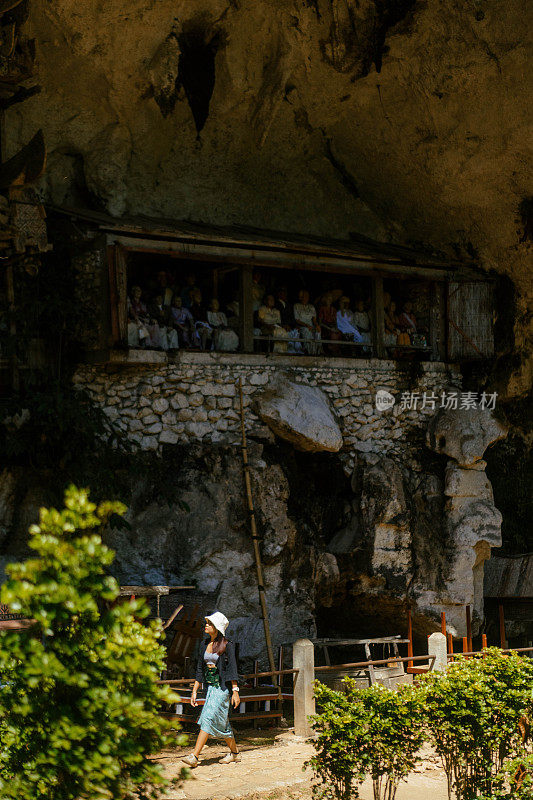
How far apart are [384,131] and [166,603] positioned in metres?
8.03

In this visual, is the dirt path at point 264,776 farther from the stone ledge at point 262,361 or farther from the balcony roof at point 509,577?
the balcony roof at point 509,577

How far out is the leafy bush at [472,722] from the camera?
7.24 metres

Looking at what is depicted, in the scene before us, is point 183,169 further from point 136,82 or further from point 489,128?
point 489,128

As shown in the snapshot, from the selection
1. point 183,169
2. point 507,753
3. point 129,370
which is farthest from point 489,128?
point 507,753

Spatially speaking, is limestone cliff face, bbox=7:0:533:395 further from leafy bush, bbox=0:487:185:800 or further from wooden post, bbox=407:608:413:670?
leafy bush, bbox=0:487:185:800

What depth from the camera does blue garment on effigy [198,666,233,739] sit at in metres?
8.74

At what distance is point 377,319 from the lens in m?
14.5

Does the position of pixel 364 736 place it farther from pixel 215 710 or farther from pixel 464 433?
pixel 464 433

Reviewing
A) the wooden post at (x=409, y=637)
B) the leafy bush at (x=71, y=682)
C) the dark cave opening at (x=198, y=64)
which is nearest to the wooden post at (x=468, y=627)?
the wooden post at (x=409, y=637)

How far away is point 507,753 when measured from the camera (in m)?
7.63

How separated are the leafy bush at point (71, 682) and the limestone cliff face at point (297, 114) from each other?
32.3 feet

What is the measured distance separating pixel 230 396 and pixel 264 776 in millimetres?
5833

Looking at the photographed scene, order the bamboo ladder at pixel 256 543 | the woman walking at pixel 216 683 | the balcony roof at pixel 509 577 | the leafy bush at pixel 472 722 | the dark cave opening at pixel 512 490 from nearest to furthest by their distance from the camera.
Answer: the leafy bush at pixel 472 722, the woman walking at pixel 216 683, the bamboo ladder at pixel 256 543, the balcony roof at pixel 509 577, the dark cave opening at pixel 512 490

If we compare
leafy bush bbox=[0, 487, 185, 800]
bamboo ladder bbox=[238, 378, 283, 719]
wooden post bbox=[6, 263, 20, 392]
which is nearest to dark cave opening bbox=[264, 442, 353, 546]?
bamboo ladder bbox=[238, 378, 283, 719]
